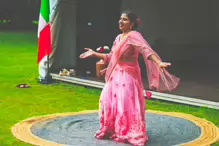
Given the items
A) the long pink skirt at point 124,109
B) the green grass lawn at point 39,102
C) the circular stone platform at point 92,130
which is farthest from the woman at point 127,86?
the green grass lawn at point 39,102

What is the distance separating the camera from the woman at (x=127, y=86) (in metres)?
6.58

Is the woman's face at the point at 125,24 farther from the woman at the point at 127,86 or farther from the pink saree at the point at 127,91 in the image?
the pink saree at the point at 127,91

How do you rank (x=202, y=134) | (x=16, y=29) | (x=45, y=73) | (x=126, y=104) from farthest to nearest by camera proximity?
1. (x=16, y=29)
2. (x=45, y=73)
3. (x=202, y=134)
4. (x=126, y=104)

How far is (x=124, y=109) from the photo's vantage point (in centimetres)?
658

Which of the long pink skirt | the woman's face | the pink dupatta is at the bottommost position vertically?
the long pink skirt

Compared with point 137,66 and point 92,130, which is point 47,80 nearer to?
point 92,130

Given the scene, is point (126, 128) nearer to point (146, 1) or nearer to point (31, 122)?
point (31, 122)

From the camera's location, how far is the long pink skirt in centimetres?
658

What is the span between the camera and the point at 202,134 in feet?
23.6

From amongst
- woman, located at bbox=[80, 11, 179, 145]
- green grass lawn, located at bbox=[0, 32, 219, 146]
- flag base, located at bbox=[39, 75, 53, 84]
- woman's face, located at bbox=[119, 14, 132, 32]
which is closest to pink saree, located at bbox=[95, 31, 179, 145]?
woman, located at bbox=[80, 11, 179, 145]

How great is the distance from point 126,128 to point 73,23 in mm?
6891

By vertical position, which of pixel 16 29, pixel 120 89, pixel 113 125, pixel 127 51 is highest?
pixel 127 51

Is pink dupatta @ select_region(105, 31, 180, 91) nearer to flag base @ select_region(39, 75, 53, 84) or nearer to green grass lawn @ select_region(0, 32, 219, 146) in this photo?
green grass lawn @ select_region(0, 32, 219, 146)

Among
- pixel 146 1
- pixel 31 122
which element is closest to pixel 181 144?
pixel 31 122
